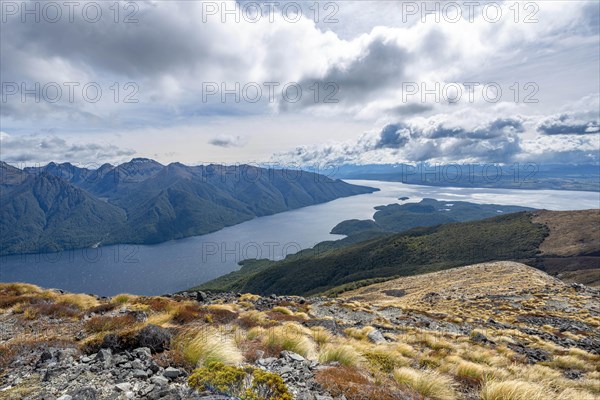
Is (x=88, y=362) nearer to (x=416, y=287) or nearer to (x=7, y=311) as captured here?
(x=7, y=311)

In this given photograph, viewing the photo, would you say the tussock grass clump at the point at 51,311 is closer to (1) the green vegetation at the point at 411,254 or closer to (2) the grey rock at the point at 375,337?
(2) the grey rock at the point at 375,337

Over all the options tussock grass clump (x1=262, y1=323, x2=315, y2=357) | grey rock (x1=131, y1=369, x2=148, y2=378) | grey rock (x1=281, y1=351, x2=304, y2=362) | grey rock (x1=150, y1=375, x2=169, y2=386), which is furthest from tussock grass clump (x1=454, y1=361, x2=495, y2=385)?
grey rock (x1=131, y1=369, x2=148, y2=378)

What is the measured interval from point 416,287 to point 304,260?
140121 millimetres

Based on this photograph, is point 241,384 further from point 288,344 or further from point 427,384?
point 427,384

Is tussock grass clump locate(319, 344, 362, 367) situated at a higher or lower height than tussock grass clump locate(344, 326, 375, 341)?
higher

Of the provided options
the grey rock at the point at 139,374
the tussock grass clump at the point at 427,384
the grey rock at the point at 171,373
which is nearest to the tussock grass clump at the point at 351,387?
the tussock grass clump at the point at 427,384

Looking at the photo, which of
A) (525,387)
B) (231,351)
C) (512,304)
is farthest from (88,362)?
(512,304)

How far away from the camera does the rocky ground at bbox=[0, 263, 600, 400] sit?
584 cm

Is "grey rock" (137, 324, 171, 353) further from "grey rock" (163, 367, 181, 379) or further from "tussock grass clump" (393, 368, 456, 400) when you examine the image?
"tussock grass clump" (393, 368, 456, 400)

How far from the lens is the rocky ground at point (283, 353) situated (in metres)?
5.84

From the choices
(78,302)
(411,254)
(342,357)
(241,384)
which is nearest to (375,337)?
(342,357)

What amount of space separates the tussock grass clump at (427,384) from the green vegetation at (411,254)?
381 ft

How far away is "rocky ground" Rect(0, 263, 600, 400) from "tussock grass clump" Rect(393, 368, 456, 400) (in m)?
0.03

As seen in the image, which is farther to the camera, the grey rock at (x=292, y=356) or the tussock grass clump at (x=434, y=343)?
the tussock grass clump at (x=434, y=343)
